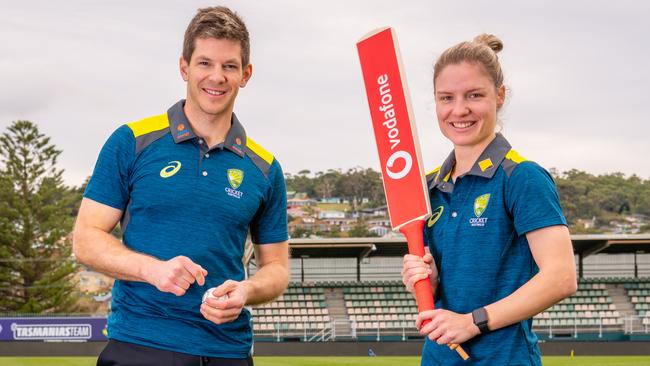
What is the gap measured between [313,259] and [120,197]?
3034cm

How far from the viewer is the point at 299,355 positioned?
74.2 feet

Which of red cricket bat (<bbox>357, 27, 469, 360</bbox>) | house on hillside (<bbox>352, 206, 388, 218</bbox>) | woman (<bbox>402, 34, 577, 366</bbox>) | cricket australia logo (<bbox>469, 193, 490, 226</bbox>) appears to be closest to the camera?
woman (<bbox>402, 34, 577, 366</bbox>)

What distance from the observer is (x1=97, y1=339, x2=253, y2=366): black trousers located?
276 cm

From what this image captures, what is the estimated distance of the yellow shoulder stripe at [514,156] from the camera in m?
2.68

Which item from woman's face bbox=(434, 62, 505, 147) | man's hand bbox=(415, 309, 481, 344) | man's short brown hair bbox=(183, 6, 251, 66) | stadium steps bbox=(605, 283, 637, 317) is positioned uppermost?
stadium steps bbox=(605, 283, 637, 317)

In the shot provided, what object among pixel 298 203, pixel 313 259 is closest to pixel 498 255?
pixel 313 259

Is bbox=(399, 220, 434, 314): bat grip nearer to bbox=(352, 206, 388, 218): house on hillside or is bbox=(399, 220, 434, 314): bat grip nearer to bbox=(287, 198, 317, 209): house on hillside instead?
bbox=(352, 206, 388, 218): house on hillside

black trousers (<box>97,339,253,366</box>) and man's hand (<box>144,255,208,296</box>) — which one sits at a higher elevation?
man's hand (<box>144,255,208,296</box>)

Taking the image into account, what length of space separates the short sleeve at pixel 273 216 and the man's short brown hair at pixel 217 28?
448mm

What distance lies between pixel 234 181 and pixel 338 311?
28454 mm

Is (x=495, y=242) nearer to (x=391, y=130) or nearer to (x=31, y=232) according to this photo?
(x=391, y=130)

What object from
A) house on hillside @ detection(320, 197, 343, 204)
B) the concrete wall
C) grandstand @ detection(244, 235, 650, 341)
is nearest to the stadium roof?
grandstand @ detection(244, 235, 650, 341)

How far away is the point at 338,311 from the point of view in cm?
3097

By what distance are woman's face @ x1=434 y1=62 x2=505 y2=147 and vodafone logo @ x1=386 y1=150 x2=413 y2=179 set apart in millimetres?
235
